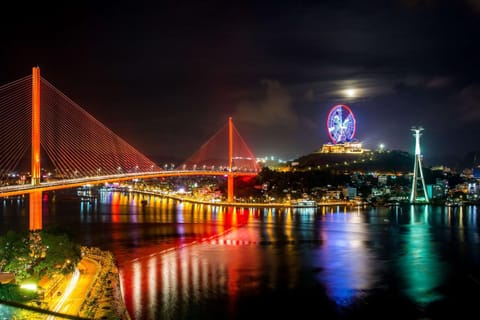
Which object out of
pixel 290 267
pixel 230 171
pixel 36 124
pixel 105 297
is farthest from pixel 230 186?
pixel 105 297

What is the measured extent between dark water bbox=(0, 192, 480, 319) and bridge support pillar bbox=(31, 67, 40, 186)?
890mm

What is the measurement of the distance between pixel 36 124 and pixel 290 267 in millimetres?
3684

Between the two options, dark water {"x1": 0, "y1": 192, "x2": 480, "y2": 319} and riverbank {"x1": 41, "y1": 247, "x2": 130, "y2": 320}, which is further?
dark water {"x1": 0, "y1": 192, "x2": 480, "y2": 319}

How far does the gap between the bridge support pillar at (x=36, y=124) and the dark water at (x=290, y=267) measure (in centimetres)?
89

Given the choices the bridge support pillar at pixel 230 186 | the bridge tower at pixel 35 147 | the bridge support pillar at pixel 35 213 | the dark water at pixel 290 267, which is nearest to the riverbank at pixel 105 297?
the dark water at pixel 290 267

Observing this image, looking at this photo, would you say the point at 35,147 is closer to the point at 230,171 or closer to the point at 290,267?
the point at 290,267

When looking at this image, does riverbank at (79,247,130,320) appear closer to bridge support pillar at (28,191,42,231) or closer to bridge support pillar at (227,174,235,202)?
bridge support pillar at (28,191,42,231)

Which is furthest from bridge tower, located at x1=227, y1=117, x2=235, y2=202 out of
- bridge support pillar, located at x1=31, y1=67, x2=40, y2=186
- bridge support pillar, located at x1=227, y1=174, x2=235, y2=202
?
bridge support pillar, located at x1=31, y1=67, x2=40, y2=186

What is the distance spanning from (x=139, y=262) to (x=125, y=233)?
3.17 meters

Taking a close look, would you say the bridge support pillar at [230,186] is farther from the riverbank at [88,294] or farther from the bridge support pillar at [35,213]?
the riverbank at [88,294]

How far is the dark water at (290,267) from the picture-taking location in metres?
5.52

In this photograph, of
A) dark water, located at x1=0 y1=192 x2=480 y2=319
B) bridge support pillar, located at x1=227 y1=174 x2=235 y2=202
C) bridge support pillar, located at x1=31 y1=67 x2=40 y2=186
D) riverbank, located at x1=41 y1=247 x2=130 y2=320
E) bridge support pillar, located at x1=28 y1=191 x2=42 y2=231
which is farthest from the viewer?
bridge support pillar, located at x1=227 y1=174 x2=235 y2=202

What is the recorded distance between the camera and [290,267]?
746cm

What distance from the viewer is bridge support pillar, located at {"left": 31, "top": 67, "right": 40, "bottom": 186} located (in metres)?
7.37
